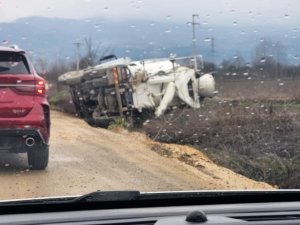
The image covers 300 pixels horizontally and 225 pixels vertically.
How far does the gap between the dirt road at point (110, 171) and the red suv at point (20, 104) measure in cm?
49

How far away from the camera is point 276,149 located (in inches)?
472

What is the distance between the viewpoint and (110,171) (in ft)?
33.0

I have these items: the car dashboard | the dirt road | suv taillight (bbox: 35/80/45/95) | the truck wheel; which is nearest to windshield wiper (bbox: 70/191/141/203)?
the car dashboard

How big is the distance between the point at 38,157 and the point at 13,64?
142cm

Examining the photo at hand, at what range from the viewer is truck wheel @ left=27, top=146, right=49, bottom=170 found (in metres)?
9.52

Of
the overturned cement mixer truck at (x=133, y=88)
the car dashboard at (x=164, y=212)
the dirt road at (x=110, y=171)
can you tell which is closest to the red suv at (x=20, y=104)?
the dirt road at (x=110, y=171)

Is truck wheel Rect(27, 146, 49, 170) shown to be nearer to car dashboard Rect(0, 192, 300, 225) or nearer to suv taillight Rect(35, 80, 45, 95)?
suv taillight Rect(35, 80, 45, 95)

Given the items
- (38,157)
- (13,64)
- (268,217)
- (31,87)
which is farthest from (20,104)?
(268,217)

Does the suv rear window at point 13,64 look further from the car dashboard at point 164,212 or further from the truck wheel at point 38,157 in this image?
the car dashboard at point 164,212

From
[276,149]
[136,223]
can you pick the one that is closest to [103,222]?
[136,223]

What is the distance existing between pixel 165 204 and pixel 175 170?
273 inches

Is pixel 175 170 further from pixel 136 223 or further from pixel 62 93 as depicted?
pixel 62 93

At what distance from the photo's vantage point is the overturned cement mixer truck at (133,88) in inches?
734

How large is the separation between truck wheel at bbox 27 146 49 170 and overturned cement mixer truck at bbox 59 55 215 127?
28.7 feet
